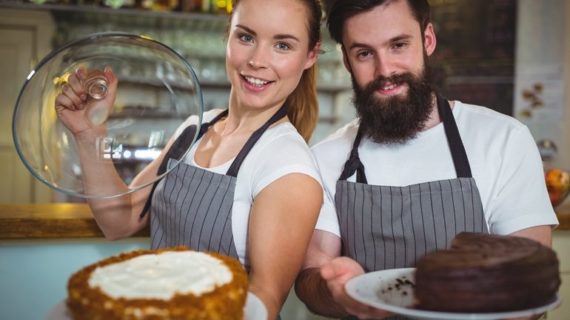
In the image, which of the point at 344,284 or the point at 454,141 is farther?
the point at 454,141

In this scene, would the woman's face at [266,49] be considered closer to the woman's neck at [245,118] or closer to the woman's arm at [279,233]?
the woman's neck at [245,118]

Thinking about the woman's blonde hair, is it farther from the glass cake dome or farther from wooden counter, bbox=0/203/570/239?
wooden counter, bbox=0/203/570/239

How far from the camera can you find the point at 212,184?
4.87ft

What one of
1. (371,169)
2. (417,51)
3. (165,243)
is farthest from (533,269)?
(165,243)

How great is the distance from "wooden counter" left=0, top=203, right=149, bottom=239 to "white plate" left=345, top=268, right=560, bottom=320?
85 centimetres

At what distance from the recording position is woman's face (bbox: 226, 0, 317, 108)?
4.82ft

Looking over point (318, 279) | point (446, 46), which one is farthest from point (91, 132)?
point (446, 46)

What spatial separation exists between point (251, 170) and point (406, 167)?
420 millimetres

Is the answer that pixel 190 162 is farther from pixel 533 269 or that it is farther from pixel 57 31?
pixel 57 31

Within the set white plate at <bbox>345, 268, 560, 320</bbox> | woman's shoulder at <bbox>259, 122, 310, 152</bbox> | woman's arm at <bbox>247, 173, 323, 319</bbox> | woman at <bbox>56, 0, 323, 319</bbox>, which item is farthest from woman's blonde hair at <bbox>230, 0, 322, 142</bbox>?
white plate at <bbox>345, 268, 560, 320</bbox>

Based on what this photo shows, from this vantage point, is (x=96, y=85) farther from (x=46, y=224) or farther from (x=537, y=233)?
(x=537, y=233)

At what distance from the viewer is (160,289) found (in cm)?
92

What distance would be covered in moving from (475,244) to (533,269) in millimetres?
132

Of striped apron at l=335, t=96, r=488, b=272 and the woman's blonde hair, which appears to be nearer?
striped apron at l=335, t=96, r=488, b=272
